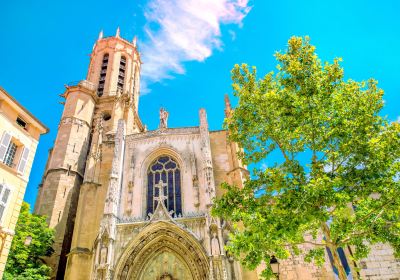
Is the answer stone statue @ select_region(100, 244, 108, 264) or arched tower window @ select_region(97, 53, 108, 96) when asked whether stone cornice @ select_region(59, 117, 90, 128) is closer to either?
arched tower window @ select_region(97, 53, 108, 96)

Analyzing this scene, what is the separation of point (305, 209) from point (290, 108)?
3621 millimetres

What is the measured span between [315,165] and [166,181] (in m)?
12.0

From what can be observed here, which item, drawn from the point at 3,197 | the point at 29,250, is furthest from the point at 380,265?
the point at 29,250

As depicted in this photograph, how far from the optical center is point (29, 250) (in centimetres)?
1491

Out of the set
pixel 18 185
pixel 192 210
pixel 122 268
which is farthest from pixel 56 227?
pixel 192 210

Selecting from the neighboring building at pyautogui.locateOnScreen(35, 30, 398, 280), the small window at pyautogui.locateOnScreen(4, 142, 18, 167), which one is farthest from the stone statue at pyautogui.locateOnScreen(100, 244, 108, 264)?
the small window at pyautogui.locateOnScreen(4, 142, 18, 167)

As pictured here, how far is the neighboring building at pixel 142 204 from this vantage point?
15.0 m

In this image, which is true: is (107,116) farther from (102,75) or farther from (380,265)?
(380,265)

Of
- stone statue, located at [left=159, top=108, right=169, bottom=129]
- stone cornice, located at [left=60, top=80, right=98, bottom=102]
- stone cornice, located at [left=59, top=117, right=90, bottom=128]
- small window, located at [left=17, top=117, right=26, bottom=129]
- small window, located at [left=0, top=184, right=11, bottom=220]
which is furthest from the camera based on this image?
stone cornice, located at [left=60, top=80, right=98, bottom=102]

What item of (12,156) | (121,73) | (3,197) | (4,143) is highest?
(121,73)

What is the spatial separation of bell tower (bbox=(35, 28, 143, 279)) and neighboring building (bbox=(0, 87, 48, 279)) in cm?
632

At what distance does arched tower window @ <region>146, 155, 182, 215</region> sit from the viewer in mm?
18062

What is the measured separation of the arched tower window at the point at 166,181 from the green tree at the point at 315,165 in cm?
837

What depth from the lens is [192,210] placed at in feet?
56.4
